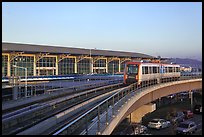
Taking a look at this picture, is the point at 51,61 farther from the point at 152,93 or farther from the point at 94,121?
the point at 94,121

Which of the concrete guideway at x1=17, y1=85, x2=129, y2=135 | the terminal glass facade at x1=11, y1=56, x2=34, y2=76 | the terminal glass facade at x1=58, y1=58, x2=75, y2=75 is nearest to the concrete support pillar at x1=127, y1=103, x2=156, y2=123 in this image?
the concrete guideway at x1=17, y1=85, x2=129, y2=135

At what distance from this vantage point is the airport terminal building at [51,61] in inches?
1994

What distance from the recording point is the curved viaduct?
1498cm

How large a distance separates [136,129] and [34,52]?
3077 cm

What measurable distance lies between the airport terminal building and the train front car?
2024cm

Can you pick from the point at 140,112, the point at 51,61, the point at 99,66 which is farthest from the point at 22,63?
the point at 140,112

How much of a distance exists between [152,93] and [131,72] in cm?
320

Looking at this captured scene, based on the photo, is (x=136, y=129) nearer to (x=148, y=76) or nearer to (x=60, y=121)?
(x=148, y=76)

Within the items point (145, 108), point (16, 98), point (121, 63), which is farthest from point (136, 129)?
point (121, 63)

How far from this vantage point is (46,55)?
5481cm

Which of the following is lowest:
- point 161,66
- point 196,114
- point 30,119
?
point 196,114

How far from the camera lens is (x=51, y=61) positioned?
193 feet

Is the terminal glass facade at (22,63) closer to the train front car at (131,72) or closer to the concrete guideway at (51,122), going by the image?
the train front car at (131,72)

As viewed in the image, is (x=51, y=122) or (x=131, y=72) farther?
(x=131, y=72)
